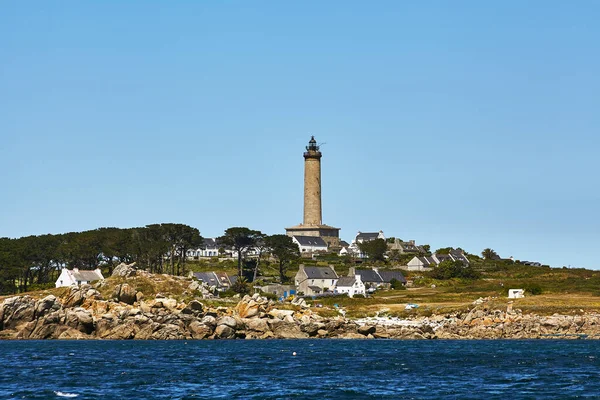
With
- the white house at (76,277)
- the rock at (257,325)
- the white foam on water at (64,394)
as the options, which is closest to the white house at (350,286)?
the white house at (76,277)

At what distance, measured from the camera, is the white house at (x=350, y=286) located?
426 ft

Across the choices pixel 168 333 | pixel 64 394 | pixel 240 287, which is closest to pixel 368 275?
pixel 240 287

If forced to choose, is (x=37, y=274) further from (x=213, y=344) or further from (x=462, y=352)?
(x=462, y=352)

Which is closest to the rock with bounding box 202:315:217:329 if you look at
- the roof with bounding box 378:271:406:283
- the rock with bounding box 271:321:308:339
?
the rock with bounding box 271:321:308:339

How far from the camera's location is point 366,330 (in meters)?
83.6

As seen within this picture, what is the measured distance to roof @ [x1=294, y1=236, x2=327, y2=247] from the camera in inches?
6954

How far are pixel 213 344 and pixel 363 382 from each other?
91.1 feet

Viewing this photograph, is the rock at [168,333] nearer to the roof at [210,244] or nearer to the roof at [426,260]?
the roof at [426,260]

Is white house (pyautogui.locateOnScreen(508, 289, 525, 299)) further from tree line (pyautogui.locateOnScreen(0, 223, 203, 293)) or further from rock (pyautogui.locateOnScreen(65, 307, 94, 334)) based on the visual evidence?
rock (pyautogui.locateOnScreen(65, 307, 94, 334))

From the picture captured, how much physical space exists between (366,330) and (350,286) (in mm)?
47454

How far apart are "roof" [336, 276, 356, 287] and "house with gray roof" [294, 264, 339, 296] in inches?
58.3

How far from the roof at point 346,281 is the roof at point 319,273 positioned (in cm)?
249

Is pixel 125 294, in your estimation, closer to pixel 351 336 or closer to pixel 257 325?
pixel 257 325

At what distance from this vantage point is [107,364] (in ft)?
195
